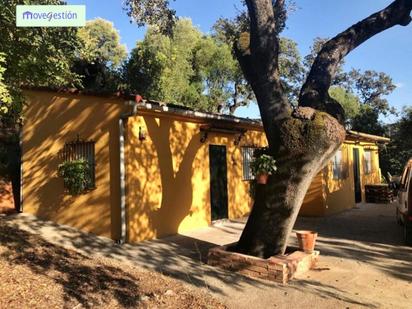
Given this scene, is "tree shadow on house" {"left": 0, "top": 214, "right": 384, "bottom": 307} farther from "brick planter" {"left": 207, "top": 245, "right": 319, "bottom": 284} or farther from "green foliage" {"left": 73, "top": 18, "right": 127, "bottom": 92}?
"green foliage" {"left": 73, "top": 18, "right": 127, "bottom": 92}

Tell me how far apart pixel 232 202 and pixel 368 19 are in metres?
6.60

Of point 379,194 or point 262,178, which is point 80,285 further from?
point 379,194

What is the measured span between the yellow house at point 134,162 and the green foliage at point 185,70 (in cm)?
1155

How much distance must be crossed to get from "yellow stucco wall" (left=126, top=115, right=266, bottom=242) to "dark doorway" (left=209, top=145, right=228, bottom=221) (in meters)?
0.23

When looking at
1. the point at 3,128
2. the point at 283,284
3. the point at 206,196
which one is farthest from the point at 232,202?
the point at 3,128

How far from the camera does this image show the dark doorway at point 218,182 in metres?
11.3

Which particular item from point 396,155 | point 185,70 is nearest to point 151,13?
point 185,70

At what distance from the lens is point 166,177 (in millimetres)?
9719

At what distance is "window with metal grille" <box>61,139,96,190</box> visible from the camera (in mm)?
9430

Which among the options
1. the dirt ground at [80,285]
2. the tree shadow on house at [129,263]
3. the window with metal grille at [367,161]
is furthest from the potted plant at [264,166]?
the window with metal grille at [367,161]

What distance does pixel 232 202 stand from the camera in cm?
1216

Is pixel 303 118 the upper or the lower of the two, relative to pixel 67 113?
lower

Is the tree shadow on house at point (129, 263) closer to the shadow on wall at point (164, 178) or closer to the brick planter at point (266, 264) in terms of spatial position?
the brick planter at point (266, 264)

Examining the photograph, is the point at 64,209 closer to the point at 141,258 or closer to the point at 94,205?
the point at 94,205
